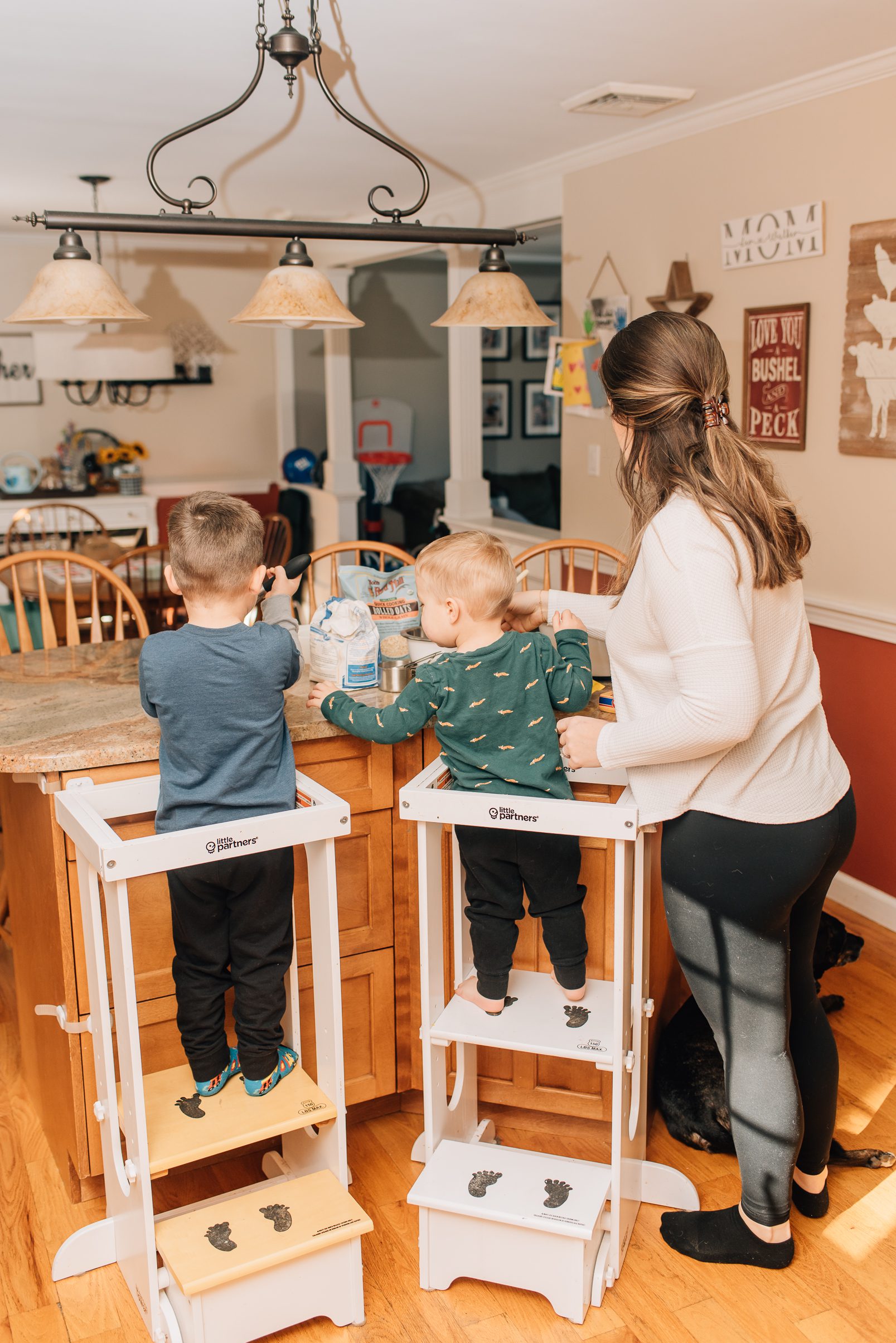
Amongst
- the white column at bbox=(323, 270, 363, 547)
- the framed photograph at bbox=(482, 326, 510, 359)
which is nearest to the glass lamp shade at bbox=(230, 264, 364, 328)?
the white column at bbox=(323, 270, 363, 547)

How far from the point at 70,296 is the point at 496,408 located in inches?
232

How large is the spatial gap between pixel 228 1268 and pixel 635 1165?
0.72 m

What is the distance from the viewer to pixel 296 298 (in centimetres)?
223

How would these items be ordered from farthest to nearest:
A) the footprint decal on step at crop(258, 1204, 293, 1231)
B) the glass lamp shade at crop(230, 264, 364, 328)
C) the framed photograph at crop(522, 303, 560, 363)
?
the framed photograph at crop(522, 303, 560, 363), the glass lamp shade at crop(230, 264, 364, 328), the footprint decal on step at crop(258, 1204, 293, 1231)

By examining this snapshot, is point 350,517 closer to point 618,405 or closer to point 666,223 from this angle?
point 666,223

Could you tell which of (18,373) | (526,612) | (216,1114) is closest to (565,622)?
(526,612)

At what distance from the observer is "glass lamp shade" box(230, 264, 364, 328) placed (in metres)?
2.23

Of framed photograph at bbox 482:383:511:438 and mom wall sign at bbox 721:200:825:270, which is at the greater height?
mom wall sign at bbox 721:200:825:270

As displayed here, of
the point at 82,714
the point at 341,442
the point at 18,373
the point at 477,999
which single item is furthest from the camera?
the point at 341,442

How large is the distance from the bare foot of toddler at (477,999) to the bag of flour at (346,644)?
581 mm

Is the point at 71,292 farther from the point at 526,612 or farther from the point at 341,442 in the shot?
the point at 341,442

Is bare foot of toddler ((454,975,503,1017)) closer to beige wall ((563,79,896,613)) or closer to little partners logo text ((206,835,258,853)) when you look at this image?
little partners logo text ((206,835,258,853))

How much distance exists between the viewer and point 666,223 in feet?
12.1

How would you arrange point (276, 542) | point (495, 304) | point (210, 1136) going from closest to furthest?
point (210, 1136) → point (495, 304) → point (276, 542)
